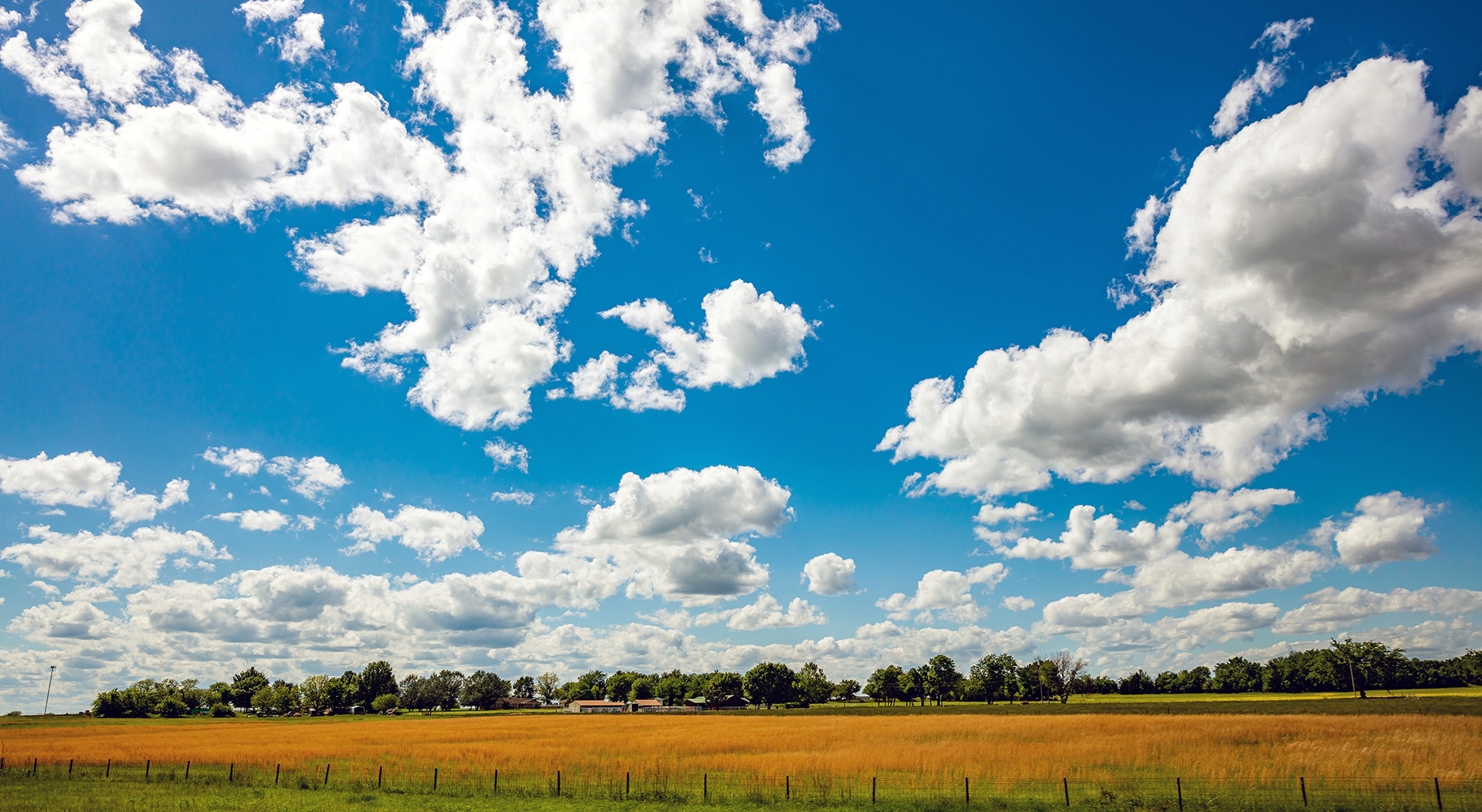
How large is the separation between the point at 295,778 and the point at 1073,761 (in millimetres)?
39723

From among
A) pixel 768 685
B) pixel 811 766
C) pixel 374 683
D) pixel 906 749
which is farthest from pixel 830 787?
pixel 374 683

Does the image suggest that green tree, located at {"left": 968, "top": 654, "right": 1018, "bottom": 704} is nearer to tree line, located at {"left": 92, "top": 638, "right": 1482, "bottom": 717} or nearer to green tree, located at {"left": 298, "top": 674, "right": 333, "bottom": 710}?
tree line, located at {"left": 92, "top": 638, "right": 1482, "bottom": 717}

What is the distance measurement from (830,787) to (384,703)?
169 m

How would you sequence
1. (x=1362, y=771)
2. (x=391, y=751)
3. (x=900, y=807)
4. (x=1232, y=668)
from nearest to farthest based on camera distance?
(x=900, y=807) → (x=1362, y=771) → (x=391, y=751) → (x=1232, y=668)

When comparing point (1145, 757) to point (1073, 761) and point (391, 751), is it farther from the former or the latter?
point (391, 751)

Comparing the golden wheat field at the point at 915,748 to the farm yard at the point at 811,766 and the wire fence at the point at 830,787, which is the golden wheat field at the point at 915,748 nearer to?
the farm yard at the point at 811,766

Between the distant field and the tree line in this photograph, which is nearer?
the distant field

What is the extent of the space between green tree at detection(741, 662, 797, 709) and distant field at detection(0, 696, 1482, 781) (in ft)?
387

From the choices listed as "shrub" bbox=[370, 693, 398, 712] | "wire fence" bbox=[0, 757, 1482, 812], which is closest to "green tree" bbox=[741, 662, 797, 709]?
"shrub" bbox=[370, 693, 398, 712]

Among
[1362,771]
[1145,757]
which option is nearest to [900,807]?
[1145,757]

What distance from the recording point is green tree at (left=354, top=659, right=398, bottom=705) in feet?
584

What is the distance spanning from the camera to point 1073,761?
116 feet

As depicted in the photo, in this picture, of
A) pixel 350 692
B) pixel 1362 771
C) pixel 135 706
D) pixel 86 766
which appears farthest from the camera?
pixel 350 692

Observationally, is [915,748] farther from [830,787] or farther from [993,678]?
[993,678]
